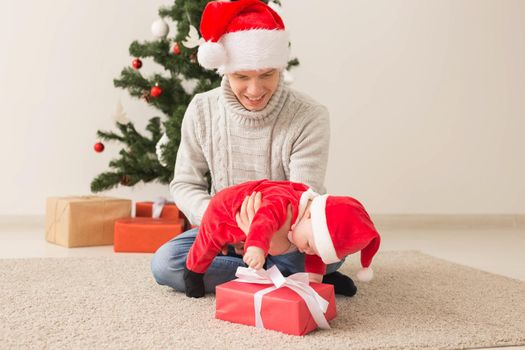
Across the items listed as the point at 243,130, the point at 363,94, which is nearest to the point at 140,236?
the point at 243,130

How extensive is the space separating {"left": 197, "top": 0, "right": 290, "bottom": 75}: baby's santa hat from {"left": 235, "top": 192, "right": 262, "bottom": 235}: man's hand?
348mm

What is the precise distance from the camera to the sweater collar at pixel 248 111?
61.0 inches

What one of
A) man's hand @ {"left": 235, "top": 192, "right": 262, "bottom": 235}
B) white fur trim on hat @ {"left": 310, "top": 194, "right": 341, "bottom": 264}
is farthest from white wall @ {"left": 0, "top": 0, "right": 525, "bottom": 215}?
white fur trim on hat @ {"left": 310, "top": 194, "right": 341, "bottom": 264}

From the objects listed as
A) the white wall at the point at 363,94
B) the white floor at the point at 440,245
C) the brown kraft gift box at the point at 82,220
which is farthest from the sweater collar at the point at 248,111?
the white wall at the point at 363,94

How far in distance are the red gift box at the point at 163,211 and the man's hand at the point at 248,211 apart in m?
1.26

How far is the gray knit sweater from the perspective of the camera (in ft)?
5.08

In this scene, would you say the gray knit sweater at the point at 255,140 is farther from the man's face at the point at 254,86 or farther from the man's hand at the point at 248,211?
the man's hand at the point at 248,211

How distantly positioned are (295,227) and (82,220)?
1.43 meters

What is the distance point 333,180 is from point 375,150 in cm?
29

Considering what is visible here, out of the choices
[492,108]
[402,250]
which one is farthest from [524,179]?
[402,250]

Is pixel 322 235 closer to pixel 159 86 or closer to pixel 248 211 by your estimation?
pixel 248 211

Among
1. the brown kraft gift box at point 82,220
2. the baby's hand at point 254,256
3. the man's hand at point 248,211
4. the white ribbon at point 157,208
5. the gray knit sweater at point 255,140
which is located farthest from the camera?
the white ribbon at point 157,208

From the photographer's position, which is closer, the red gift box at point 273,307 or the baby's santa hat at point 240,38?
the red gift box at point 273,307

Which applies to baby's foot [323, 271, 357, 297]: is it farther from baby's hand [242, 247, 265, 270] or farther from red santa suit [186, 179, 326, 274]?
baby's hand [242, 247, 265, 270]
